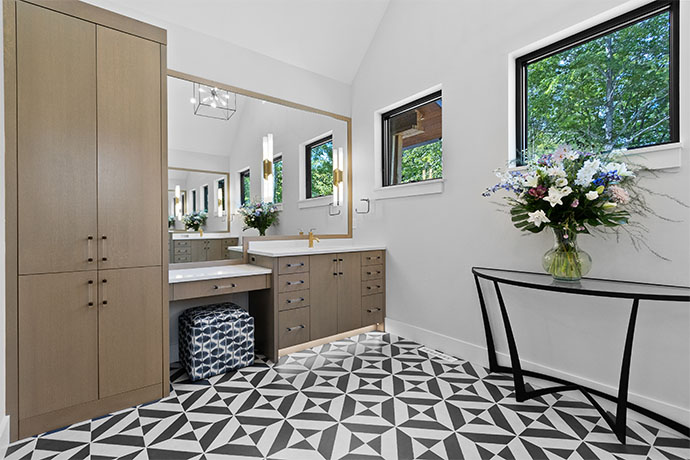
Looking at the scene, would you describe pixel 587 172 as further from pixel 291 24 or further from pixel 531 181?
pixel 291 24

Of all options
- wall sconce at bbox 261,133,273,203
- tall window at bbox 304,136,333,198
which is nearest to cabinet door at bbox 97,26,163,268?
wall sconce at bbox 261,133,273,203

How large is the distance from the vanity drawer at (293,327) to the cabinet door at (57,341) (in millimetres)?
1236

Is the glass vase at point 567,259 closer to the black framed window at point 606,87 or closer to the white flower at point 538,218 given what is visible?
the white flower at point 538,218

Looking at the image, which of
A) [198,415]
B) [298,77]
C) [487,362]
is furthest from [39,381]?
[298,77]

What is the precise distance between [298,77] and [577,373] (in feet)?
11.2

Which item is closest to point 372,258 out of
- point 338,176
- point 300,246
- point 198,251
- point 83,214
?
point 300,246

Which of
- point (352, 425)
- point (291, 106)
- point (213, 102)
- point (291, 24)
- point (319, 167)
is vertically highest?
point (291, 24)

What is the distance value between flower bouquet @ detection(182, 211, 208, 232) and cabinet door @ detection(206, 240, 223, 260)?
17 cm

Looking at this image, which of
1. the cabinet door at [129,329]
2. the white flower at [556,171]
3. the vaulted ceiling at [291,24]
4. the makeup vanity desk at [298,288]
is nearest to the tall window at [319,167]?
the makeup vanity desk at [298,288]

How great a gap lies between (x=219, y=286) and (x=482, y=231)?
2.06 metres

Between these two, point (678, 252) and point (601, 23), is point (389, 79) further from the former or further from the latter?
point (678, 252)

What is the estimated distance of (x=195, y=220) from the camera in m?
2.93

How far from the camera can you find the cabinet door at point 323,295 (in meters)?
3.02

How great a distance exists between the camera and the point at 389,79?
136 inches
